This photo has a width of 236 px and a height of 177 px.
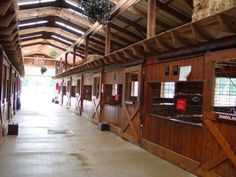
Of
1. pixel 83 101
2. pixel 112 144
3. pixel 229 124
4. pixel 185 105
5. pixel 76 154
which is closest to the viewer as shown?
pixel 229 124

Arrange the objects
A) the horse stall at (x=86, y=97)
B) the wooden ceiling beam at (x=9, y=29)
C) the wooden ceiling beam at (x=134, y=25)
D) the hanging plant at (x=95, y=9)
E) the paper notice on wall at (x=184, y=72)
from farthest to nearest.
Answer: the horse stall at (x=86, y=97), the wooden ceiling beam at (x=134, y=25), the hanging plant at (x=95, y=9), the paper notice on wall at (x=184, y=72), the wooden ceiling beam at (x=9, y=29)

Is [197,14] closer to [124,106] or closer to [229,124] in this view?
[229,124]

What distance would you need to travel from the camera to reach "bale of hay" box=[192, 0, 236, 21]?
4.14m

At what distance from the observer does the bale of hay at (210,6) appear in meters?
4.14

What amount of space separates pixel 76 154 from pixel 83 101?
339 inches

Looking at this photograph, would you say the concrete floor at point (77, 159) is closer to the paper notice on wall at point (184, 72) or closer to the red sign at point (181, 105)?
the red sign at point (181, 105)

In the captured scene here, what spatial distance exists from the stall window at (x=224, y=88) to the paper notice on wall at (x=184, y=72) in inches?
21.9

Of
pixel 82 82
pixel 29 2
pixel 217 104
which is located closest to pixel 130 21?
pixel 29 2

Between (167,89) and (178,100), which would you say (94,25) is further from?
(178,100)

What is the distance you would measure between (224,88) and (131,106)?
132 inches

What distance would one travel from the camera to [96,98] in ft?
38.8

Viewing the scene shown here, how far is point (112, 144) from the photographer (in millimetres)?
7344

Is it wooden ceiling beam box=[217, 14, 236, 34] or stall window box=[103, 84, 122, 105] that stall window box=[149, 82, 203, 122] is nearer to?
wooden ceiling beam box=[217, 14, 236, 34]

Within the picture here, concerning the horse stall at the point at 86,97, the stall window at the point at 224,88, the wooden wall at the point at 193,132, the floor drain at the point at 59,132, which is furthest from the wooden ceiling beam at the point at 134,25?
the stall window at the point at 224,88
